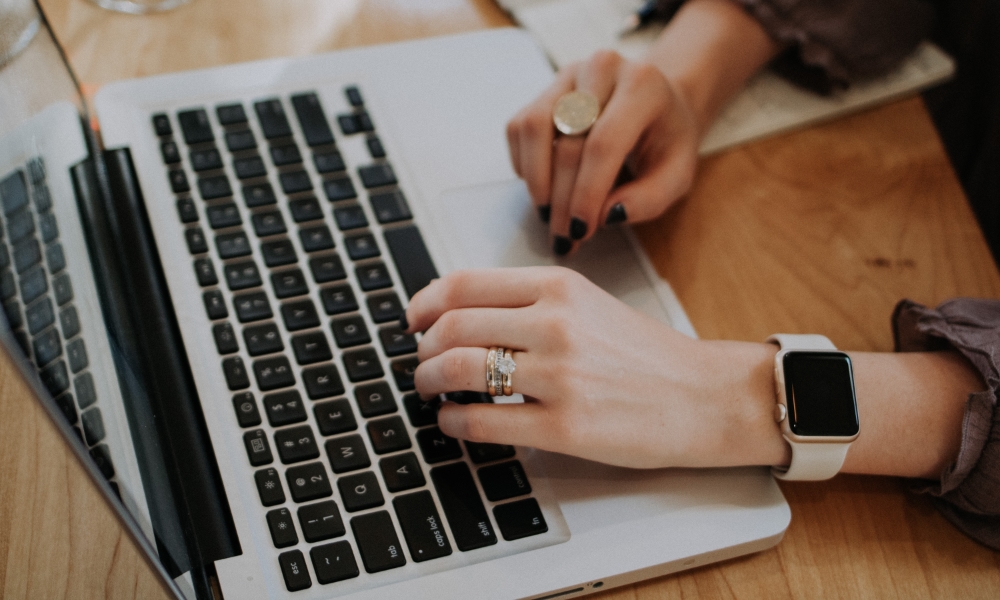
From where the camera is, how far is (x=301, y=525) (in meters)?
0.45

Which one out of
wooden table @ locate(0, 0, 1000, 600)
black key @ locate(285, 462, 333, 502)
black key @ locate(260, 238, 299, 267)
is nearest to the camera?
wooden table @ locate(0, 0, 1000, 600)

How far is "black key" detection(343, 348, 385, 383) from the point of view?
1.68ft

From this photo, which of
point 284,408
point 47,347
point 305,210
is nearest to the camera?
point 47,347

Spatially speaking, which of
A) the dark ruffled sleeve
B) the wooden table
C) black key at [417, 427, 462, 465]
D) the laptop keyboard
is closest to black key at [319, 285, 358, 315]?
the laptop keyboard

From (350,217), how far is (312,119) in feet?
0.37

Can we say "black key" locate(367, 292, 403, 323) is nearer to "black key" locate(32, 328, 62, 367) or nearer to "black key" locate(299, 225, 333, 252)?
"black key" locate(299, 225, 333, 252)

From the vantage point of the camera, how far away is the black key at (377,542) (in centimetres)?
44

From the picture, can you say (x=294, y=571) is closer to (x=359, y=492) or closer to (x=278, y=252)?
(x=359, y=492)

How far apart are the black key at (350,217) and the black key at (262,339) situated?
102 millimetres

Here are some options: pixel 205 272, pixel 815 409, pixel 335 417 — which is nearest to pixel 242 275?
pixel 205 272

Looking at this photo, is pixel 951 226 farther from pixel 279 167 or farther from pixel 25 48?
pixel 25 48

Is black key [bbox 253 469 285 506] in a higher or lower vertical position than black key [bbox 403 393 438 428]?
higher

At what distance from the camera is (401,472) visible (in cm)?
47

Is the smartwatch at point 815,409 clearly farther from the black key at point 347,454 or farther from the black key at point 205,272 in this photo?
the black key at point 205,272
